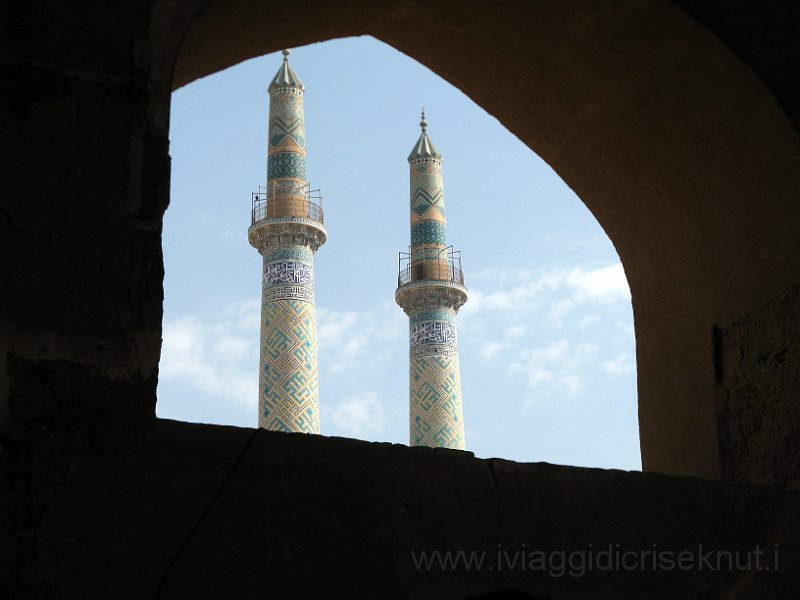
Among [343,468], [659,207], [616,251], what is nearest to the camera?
[343,468]

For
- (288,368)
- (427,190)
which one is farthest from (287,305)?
(427,190)

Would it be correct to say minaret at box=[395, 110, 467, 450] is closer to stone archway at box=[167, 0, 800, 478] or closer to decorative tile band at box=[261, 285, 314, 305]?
decorative tile band at box=[261, 285, 314, 305]

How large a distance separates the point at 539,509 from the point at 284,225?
1318 centimetres

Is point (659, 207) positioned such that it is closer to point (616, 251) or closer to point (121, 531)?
point (616, 251)

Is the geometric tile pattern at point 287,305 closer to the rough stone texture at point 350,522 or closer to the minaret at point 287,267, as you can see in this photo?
the minaret at point 287,267

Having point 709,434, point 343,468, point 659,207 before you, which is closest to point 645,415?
point 709,434

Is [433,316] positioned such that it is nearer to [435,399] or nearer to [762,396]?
[435,399]

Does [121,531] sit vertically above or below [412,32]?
below

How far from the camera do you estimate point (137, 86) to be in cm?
177

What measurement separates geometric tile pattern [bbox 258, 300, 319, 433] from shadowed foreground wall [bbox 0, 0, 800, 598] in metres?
11.5

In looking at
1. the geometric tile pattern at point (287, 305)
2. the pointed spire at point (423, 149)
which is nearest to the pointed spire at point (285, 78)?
the geometric tile pattern at point (287, 305)

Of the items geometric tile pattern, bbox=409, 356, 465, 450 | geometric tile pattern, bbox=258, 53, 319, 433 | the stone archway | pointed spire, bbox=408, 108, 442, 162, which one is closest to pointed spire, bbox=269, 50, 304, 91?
geometric tile pattern, bbox=258, 53, 319, 433

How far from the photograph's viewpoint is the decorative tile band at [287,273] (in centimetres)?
1466

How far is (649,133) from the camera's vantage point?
103 inches
